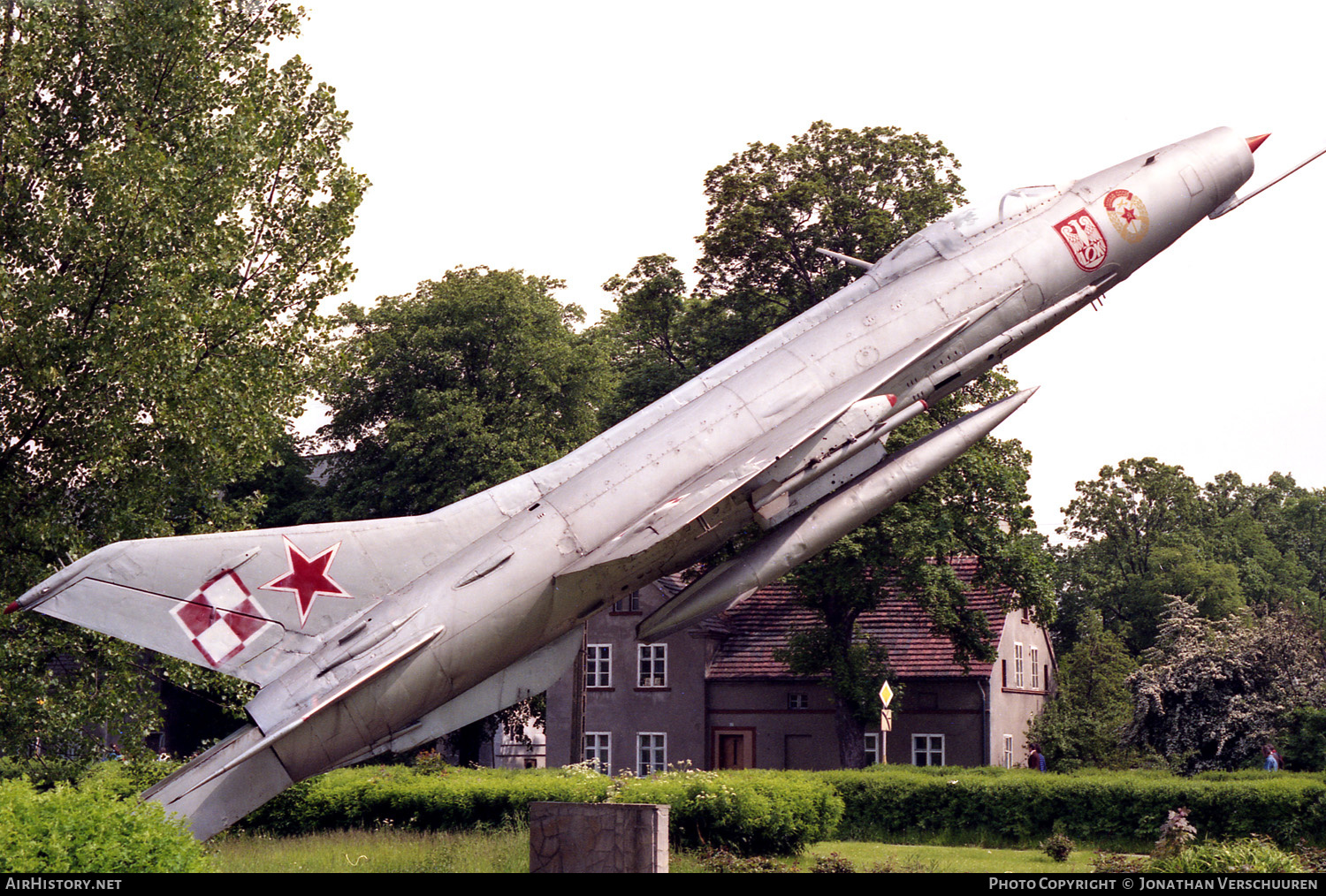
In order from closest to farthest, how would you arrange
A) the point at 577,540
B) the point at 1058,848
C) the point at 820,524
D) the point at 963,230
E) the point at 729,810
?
1. the point at 577,540
2. the point at 820,524
3. the point at 963,230
4. the point at 729,810
5. the point at 1058,848

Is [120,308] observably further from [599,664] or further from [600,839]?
[599,664]

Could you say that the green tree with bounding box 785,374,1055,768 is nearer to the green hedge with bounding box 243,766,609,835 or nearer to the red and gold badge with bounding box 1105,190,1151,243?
the green hedge with bounding box 243,766,609,835

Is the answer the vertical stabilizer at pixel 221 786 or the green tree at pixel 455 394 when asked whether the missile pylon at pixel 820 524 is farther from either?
the green tree at pixel 455 394

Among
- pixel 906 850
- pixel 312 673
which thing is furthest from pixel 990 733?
pixel 312 673

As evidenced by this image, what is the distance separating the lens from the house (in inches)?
1399

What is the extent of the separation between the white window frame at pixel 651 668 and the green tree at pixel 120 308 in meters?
21.3

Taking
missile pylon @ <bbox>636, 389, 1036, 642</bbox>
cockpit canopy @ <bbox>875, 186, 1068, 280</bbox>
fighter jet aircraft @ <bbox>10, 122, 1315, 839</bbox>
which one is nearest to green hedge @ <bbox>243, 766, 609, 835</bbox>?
missile pylon @ <bbox>636, 389, 1036, 642</bbox>

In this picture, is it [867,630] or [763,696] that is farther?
[763,696]

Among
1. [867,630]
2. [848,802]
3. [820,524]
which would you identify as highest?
[820,524]

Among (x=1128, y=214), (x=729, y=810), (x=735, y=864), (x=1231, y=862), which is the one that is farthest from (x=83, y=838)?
(x=1128, y=214)

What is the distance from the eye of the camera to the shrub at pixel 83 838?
897 centimetres

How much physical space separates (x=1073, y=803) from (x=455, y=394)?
2252 centimetres

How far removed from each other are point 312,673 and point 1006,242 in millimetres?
10816

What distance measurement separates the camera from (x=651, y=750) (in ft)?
126
